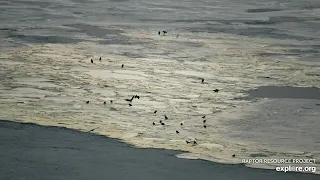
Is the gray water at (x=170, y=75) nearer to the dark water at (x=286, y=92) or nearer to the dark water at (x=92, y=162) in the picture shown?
the dark water at (x=286, y=92)

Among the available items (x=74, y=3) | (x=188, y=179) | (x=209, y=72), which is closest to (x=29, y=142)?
(x=188, y=179)

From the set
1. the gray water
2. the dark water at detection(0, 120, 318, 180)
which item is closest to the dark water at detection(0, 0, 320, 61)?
the gray water

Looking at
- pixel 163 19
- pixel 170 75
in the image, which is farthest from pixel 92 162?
pixel 163 19

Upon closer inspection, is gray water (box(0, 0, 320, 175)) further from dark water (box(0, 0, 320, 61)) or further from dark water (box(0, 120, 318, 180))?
dark water (box(0, 120, 318, 180))

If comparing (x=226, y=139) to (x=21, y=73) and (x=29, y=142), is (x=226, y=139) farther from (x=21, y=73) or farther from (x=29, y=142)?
(x=21, y=73)

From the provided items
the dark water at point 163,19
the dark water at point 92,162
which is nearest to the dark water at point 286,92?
the dark water at point 163,19
